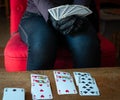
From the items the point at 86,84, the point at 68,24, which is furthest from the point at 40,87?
the point at 68,24

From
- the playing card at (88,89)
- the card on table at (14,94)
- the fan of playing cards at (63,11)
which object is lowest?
the playing card at (88,89)

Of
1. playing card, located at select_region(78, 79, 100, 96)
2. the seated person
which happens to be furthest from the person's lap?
playing card, located at select_region(78, 79, 100, 96)

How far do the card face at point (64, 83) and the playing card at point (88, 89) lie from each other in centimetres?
3

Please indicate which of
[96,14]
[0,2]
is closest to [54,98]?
[96,14]

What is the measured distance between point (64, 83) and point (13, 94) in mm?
262

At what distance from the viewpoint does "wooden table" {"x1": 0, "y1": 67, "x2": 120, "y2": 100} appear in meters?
1.15

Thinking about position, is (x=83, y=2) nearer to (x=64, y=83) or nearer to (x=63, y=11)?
(x=63, y=11)

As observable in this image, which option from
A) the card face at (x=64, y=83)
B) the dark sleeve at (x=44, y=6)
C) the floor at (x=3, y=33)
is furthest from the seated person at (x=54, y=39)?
the floor at (x=3, y=33)

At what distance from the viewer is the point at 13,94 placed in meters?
1.12

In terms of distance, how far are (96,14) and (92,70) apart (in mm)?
648

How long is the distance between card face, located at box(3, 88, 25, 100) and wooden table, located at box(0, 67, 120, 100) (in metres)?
0.02

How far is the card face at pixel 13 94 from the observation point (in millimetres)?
1104

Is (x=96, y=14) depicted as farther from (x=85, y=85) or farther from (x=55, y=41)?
(x=85, y=85)

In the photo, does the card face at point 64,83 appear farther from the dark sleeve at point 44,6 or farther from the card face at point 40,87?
the dark sleeve at point 44,6
